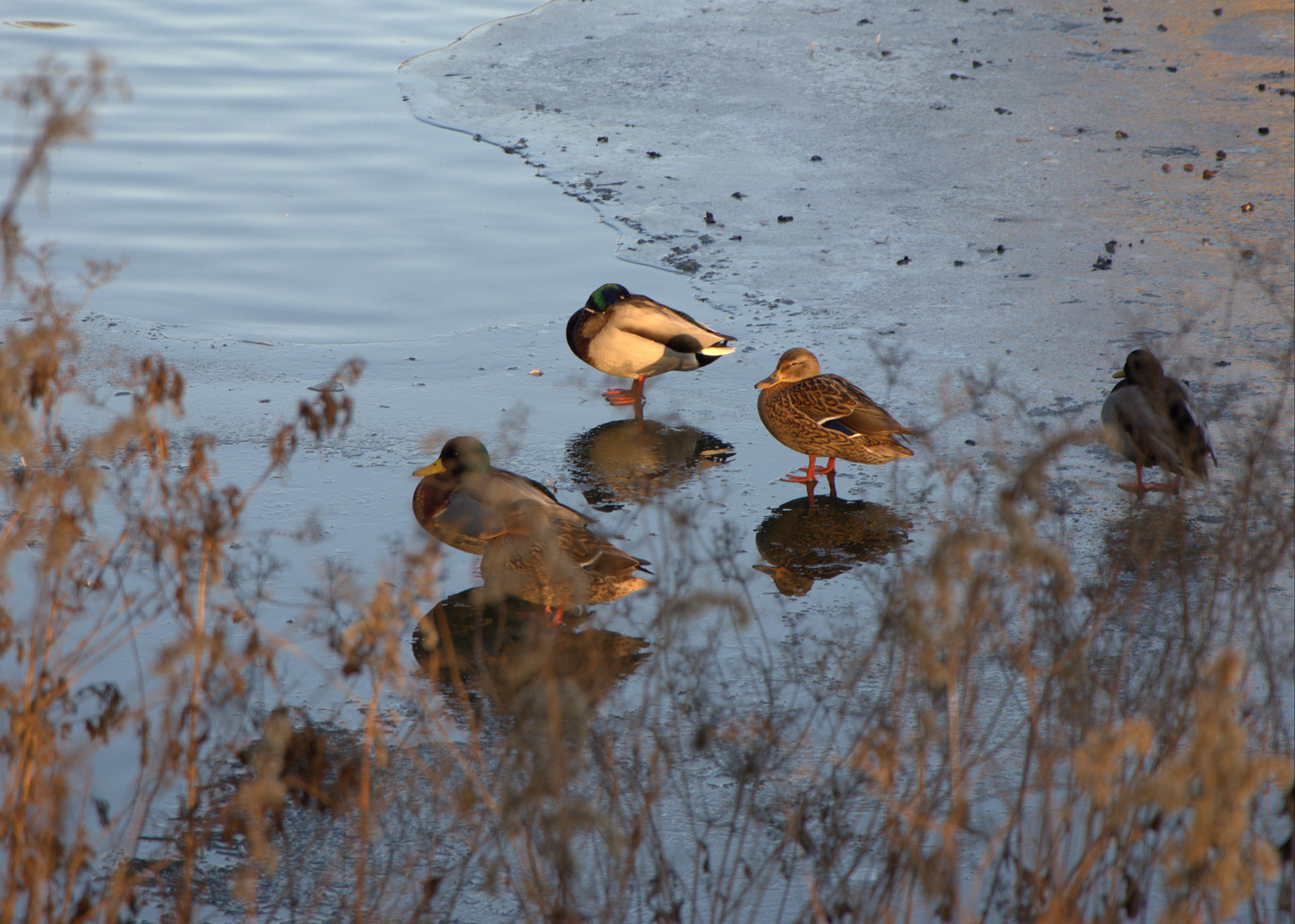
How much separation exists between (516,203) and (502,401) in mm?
3047

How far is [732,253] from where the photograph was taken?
812cm

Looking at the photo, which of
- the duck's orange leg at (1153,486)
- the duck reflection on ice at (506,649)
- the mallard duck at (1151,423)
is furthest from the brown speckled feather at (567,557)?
the duck's orange leg at (1153,486)

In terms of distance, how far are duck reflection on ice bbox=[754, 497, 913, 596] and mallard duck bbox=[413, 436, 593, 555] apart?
89 cm

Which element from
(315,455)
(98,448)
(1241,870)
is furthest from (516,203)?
(1241,870)

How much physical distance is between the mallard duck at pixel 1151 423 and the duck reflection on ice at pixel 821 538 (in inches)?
38.1

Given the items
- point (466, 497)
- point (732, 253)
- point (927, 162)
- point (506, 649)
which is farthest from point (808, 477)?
point (927, 162)

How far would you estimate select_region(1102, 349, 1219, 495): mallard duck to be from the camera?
485 cm

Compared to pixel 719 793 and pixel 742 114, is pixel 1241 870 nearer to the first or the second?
pixel 719 793

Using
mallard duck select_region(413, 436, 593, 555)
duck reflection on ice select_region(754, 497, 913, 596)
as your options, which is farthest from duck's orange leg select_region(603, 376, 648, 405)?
mallard duck select_region(413, 436, 593, 555)

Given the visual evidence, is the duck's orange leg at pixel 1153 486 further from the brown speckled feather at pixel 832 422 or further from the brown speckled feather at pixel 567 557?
the brown speckled feather at pixel 567 557

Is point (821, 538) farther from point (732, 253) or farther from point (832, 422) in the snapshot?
point (732, 253)

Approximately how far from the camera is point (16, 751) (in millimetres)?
2193

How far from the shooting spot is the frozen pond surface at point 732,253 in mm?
5453

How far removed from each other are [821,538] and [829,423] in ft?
1.71
